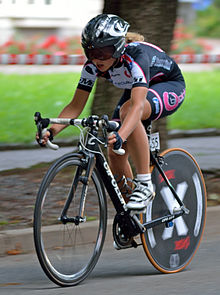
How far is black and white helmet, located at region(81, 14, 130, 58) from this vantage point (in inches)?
186

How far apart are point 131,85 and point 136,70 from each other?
→ 8.2 inches

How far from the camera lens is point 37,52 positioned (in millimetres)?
20812

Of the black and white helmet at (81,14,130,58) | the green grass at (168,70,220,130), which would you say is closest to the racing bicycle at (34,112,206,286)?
the black and white helmet at (81,14,130,58)

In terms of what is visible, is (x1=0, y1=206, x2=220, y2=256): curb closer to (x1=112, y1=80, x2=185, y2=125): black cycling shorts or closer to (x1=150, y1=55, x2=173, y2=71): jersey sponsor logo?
(x1=112, y1=80, x2=185, y2=125): black cycling shorts

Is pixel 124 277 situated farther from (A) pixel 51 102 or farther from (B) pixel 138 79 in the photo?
(A) pixel 51 102

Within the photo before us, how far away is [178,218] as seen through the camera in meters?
5.54

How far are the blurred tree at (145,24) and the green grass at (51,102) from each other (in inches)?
132

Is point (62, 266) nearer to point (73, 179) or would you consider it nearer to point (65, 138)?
point (73, 179)

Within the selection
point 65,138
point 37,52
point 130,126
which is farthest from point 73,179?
point 37,52

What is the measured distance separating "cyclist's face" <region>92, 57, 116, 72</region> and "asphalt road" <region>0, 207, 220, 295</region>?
135 centimetres

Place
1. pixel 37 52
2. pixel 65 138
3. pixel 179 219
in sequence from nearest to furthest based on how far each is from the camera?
pixel 179 219
pixel 65 138
pixel 37 52

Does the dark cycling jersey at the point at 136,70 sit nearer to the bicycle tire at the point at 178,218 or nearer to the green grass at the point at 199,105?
the bicycle tire at the point at 178,218

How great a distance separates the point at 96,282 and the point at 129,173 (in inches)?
29.5

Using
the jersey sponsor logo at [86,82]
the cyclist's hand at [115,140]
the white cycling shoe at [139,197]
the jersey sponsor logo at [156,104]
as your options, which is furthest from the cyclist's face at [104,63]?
the white cycling shoe at [139,197]
